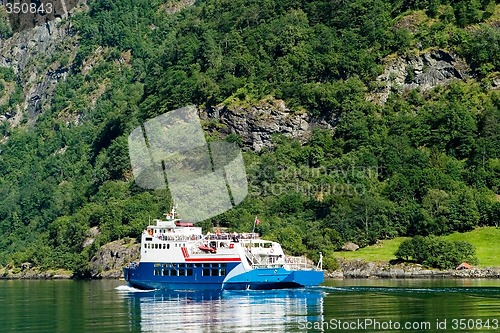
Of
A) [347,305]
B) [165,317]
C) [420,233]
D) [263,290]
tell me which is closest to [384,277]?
[420,233]

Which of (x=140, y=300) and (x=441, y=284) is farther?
(x=441, y=284)

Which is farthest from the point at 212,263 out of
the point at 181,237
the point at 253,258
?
the point at 181,237

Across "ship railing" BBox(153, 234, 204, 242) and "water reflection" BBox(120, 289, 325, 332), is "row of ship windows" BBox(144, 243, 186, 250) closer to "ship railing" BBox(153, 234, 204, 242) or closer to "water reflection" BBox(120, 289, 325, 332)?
"ship railing" BBox(153, 234, 204, 242)

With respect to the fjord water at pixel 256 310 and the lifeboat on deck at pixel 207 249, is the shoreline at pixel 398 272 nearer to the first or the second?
the fjord water at pixel 256 310

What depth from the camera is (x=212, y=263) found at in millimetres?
133750

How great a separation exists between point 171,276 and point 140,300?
51.7 ft

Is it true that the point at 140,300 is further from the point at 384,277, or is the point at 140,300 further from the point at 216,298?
the point at 384,277

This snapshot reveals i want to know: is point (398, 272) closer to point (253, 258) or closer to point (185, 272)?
point (253, 258)

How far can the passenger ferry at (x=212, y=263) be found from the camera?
132000 millimetres

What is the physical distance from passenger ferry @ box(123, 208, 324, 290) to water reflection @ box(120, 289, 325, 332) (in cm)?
226

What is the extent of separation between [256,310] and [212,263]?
30.2m

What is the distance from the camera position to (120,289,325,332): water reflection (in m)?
90.2

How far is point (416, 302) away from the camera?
10669 cm

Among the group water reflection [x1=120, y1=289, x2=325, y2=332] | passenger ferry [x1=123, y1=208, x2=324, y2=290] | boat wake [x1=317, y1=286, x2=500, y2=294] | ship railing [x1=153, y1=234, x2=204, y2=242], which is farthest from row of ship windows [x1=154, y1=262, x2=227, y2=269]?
boat wake [x1=317, y1=286, x2=500, y2=294]
